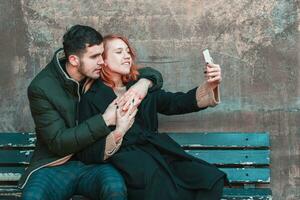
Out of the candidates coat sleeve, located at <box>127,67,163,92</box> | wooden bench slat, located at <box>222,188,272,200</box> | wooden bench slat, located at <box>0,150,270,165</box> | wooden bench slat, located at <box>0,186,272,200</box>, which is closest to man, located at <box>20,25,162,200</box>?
coat sleeve, located at <box>127,67,163,92</box>

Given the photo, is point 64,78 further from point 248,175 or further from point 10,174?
point 248,175

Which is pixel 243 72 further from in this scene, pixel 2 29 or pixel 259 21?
pixel 2 29

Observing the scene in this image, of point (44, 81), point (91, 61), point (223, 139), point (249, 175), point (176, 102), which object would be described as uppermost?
point (91, 61)

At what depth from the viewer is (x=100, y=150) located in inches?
193

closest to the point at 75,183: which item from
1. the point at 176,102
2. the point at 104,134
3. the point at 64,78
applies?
the point at 104,134

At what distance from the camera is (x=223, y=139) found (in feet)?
18.3

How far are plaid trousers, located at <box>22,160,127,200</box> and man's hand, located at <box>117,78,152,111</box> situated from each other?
0.41 metres

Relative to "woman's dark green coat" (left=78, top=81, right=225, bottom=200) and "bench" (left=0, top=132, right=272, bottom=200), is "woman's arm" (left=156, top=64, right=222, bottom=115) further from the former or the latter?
"bench" (left=0, top=132, right=272, bottom=200)

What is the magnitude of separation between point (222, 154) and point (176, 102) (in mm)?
586

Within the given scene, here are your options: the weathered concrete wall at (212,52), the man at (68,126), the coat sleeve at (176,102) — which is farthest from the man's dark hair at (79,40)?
the weathered concrete wall at (212,52)

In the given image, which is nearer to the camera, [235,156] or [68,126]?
[68,126]

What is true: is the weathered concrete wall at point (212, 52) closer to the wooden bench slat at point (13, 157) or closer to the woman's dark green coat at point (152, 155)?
the wooden bench slat at point (13, 157)

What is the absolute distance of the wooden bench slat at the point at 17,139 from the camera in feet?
18.6

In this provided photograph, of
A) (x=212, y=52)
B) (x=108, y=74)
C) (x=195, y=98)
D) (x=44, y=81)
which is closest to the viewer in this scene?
(x=44, y=81)
